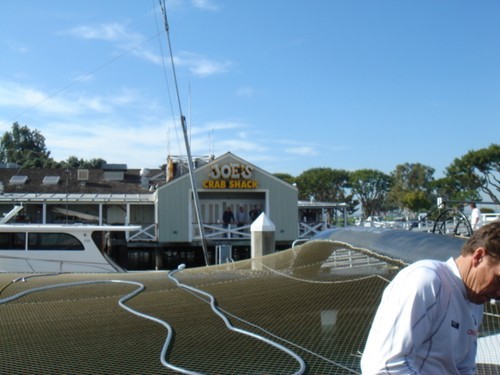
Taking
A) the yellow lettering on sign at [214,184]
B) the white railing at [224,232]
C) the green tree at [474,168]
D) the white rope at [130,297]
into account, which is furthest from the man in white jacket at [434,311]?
the green tree at [474,168]

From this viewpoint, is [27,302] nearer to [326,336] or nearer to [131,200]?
[326,336]

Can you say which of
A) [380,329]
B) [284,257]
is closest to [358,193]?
[284,257]

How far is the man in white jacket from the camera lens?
1644 mm

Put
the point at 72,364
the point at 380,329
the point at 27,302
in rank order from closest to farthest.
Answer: the point at 380,329, the point at 72,364, the point at 27,302

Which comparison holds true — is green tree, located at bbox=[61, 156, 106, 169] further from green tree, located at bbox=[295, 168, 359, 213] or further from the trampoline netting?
the trampoline netting

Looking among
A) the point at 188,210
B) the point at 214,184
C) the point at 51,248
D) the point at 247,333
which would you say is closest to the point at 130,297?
the point at 247,333

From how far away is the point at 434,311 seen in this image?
166cm

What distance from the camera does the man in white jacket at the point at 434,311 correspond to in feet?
5.39

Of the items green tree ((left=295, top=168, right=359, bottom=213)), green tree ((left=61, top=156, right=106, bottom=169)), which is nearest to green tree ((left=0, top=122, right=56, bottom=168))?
green tree ((left=61, top=156, right=106, bottom=169))

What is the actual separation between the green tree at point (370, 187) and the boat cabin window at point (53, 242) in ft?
185

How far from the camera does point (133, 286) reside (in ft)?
18.7

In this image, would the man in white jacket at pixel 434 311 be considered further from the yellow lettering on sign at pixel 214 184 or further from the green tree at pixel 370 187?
the green tree at pixel 370 187

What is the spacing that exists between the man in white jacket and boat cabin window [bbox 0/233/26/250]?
1856 cm

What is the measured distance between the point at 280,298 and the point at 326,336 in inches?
40.5
